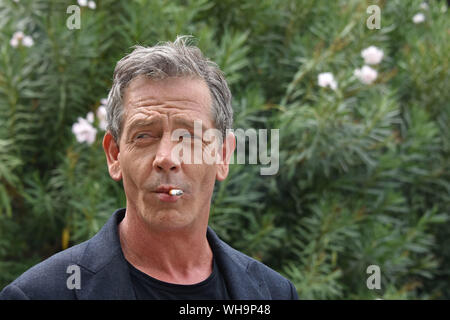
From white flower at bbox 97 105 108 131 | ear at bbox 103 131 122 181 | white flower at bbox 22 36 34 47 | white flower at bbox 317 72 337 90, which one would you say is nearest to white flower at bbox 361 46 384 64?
white flower at bbox 317 72 337 90

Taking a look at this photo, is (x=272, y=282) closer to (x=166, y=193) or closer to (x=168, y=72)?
(x=166, y=193)

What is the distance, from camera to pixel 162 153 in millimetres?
1438

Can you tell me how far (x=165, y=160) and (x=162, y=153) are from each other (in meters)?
0.02

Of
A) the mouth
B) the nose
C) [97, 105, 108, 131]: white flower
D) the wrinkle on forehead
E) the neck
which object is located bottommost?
the neck

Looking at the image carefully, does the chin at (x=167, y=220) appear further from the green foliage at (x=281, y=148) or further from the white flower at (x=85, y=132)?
the white flower at (x=85, y=132)

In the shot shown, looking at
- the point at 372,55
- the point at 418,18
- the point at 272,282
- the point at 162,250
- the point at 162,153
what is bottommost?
the point at 272,282

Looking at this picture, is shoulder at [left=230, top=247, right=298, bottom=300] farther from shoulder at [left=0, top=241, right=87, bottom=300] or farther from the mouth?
shoulder at [left=0, top=241, right=87, bottom=300]

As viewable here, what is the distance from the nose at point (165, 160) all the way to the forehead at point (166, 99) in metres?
0.08

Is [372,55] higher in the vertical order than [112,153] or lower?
higher

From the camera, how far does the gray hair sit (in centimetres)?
148

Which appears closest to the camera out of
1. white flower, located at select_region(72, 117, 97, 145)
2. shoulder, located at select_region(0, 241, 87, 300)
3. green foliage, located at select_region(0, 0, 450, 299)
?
shoulder, located at select_region(0, 241, 87, 300)

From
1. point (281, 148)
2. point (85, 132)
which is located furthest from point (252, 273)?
point (281, 148)

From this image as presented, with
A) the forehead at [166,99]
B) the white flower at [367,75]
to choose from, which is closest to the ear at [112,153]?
the forehead at [166,99]

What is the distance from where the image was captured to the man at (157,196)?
4.71 ft
